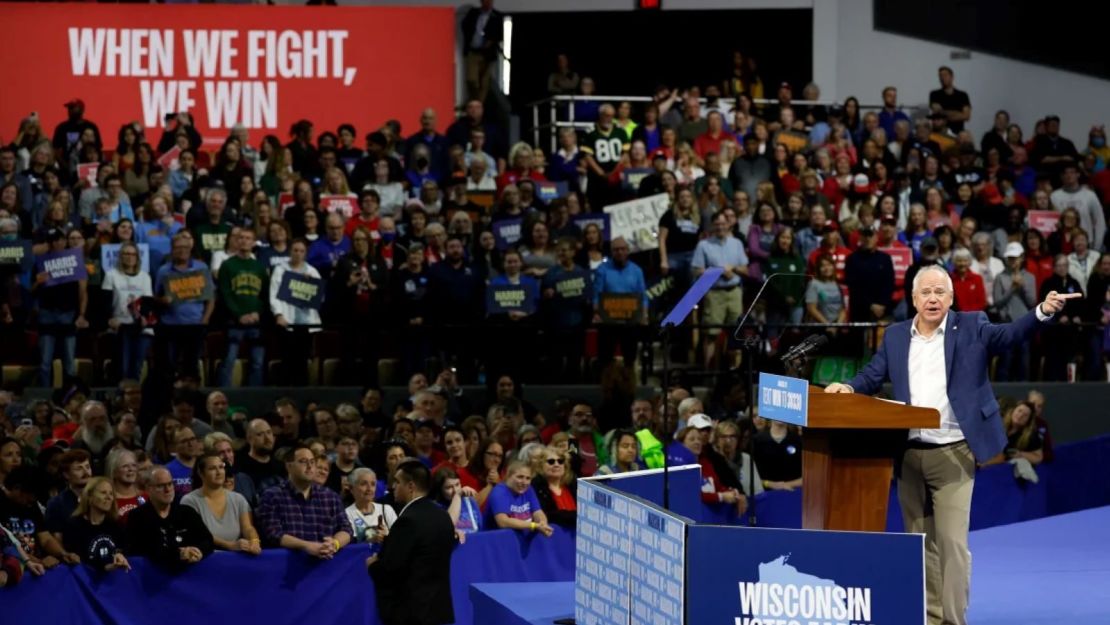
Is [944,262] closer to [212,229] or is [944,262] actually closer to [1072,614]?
[212,229]

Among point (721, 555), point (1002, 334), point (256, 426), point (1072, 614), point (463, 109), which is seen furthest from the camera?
point (463, 109)

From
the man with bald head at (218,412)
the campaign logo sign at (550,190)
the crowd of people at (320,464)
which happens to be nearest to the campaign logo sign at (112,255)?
the crowd of people at (320,464)

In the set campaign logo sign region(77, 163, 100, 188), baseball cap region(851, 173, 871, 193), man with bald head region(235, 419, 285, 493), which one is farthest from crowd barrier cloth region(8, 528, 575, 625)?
baseball cap region(851, 173, 871, 193)

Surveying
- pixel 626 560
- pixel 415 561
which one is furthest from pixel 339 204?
pixel 626 560

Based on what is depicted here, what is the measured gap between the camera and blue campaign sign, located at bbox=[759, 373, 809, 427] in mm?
7242

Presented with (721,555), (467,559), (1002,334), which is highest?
(1002,334)

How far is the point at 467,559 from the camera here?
11.5 meters

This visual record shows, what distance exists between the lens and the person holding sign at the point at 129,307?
15539mm

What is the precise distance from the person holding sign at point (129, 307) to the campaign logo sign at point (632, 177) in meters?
5.35

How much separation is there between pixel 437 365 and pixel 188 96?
7152 mm

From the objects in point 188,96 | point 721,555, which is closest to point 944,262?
point 188,96

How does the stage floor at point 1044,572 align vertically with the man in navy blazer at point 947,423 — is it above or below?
below

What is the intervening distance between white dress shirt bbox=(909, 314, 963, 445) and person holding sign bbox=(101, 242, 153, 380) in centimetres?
925

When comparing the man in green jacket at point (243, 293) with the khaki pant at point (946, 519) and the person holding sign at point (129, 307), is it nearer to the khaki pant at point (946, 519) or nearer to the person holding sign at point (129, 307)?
the person holding sign at point (129, 307)
